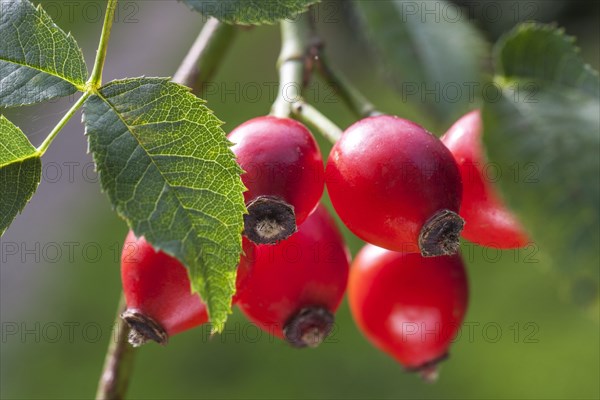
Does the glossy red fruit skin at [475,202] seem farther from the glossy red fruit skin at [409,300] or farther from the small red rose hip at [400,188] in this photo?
the glossy red fruit skin at [409,300]

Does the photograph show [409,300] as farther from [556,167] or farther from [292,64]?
[556,167]

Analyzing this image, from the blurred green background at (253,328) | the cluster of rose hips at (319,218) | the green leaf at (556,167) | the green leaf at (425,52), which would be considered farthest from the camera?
the blurred green background at (253,328)

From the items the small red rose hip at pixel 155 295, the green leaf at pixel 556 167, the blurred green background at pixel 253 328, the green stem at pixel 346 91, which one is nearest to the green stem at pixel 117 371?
the small red rose hip at pixel 155 295

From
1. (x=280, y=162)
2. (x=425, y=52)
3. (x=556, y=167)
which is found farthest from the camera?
(x=425, y=52)

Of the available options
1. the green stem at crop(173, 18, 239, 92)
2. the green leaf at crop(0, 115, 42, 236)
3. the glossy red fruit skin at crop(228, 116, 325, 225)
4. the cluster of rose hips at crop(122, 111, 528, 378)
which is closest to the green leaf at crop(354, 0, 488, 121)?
the cluster of rose hips at crop(122, 111, 528, 378)

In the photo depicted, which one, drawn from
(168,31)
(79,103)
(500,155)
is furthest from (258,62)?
(500,155)

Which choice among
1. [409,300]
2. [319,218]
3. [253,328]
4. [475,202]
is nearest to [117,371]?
[319,218]

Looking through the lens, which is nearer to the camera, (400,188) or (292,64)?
(400,188)

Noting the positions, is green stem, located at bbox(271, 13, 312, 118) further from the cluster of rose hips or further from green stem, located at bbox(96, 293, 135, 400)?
green stem, located at bbox(96, 293, 135, 400)
